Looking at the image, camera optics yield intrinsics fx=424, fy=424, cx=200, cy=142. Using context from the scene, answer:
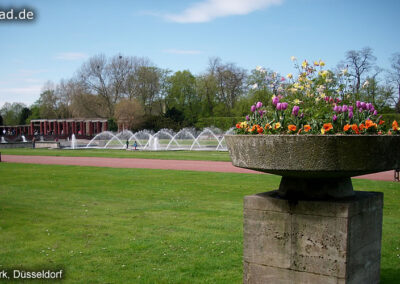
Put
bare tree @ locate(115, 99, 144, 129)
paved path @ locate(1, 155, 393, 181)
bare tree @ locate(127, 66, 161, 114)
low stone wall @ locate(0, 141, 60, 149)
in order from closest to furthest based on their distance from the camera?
paved path @ locate(1, 155, 393, 181) → low stone wall @ locate(0, 141, 60, 149) → bare tree @ locate(115, 99, 144, 129) → bare tree @ locate(127, 66, 161, 114)

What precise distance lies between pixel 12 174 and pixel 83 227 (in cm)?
1163

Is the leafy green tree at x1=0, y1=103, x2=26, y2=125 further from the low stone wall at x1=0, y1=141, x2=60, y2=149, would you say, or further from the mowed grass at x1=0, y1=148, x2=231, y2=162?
the mowed grass at x1=0, y1=148, x2=231, y2=162

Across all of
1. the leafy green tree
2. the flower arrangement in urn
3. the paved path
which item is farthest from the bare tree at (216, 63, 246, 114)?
Answer: the flower arrangement in urn

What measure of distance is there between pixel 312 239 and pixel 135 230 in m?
4.60

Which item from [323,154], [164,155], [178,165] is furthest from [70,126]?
[323,154]

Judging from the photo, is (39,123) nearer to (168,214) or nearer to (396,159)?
(168,214)

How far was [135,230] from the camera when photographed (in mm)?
7961

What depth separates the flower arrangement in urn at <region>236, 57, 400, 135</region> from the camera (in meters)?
3.92

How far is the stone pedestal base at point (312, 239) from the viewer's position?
3.93m

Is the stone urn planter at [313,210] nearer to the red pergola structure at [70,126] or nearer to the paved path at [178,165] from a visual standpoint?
the paved path at [178,165]

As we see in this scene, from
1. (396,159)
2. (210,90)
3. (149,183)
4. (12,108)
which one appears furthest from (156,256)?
(12,108)

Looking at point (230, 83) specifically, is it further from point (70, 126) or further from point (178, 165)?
point (178, 165)

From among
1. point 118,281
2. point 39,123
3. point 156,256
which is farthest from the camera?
point 39,123

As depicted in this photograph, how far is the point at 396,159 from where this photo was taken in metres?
3.88
